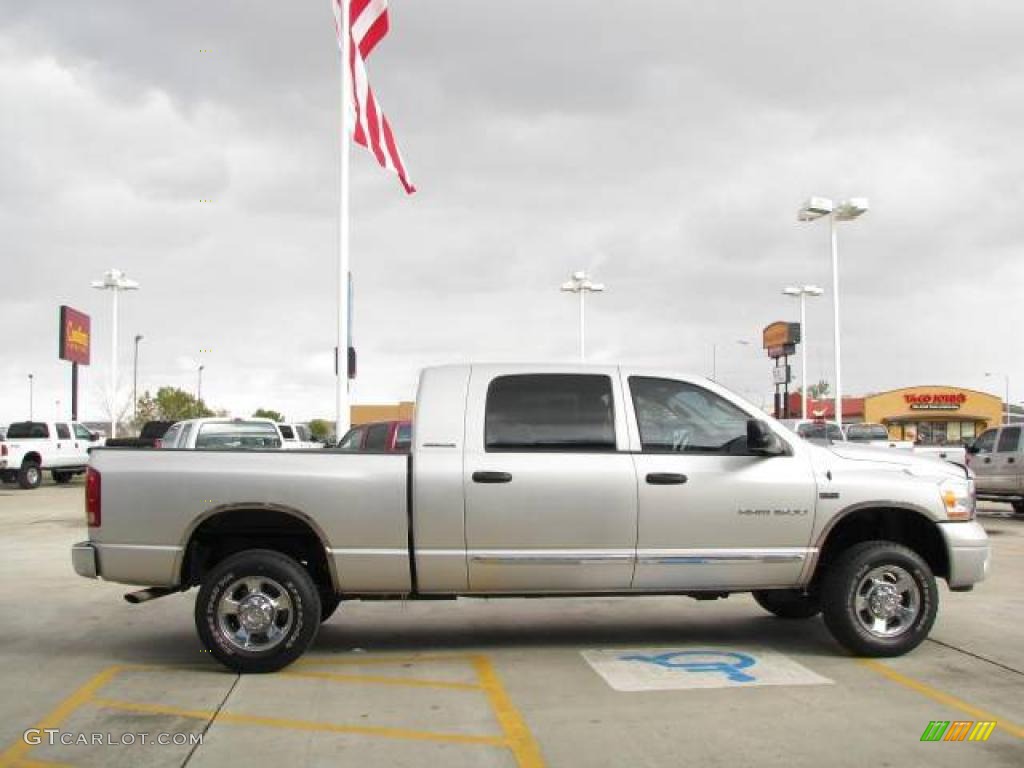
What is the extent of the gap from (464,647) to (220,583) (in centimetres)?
192

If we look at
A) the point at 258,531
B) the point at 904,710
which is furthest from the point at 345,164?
the point at 904,710

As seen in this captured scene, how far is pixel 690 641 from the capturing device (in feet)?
24.4

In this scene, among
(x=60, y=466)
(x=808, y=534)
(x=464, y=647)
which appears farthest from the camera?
(x=60, y=466)

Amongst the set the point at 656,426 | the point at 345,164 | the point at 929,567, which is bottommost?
the point at 929,567

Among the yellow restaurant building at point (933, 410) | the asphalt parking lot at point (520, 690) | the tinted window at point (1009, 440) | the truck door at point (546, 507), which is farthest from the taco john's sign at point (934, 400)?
the truck door at point (546, 507)

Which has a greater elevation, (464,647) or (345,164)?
(345,164)

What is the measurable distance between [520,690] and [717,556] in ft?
5.32

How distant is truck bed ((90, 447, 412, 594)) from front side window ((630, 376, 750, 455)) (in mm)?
1695

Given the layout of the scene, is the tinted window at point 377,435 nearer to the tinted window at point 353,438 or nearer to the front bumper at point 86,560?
the tinted window at point 353,438

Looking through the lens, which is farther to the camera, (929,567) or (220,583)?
(929,567)

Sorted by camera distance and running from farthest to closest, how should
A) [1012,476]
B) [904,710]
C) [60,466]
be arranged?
1. [60,466]
2. [1012,476]
3. [904,710]

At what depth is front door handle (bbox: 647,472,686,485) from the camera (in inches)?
257

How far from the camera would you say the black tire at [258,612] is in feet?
20.9

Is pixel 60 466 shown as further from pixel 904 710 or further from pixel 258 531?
pixel 904 710
